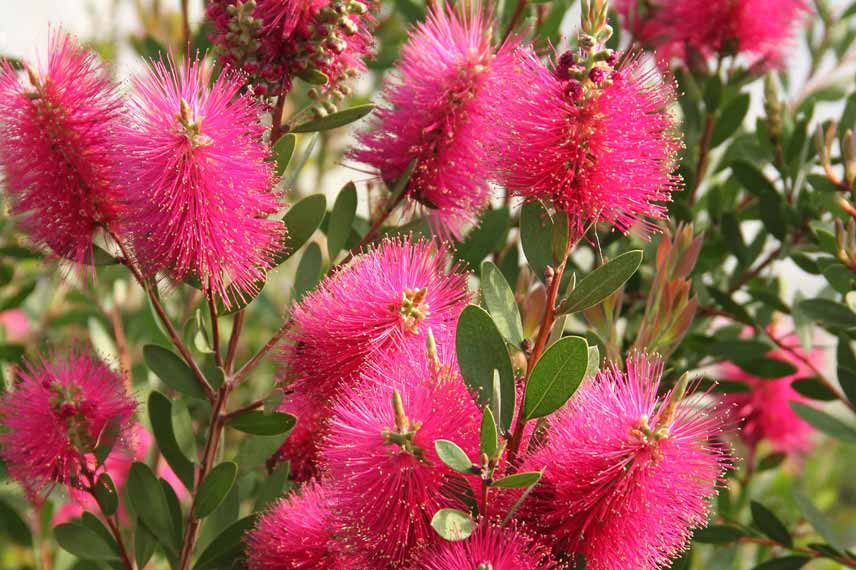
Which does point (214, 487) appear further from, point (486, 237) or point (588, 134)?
point (588, 134)

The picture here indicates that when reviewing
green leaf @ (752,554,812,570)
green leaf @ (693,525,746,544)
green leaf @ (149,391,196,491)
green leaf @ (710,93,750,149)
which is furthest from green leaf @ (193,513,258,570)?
green leaf @ (710,93,750,149)

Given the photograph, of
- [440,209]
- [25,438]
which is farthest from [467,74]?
[25,438]

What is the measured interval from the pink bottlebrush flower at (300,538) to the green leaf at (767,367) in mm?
998

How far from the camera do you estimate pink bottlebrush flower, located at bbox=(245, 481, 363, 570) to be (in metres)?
1.19

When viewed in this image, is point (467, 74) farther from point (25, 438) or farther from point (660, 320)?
point (25, 438)

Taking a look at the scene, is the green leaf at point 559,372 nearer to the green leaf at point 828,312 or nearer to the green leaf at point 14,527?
the green leaf at point 828,312

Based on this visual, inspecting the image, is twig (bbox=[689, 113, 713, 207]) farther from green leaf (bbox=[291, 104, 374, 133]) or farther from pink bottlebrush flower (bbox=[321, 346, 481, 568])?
pink bottlebrush flower (bbox=[321, 346, 481, 568])

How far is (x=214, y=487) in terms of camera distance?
138cm

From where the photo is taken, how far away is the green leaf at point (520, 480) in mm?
960

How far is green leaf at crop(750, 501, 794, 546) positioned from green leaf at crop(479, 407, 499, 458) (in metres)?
0.92

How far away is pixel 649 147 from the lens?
1135 mm

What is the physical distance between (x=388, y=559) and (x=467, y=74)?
24.4 inches

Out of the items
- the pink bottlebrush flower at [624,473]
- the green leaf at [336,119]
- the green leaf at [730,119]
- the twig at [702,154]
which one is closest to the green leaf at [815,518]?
the twig at [702,154]

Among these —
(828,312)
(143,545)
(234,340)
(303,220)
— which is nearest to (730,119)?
(828,312)
